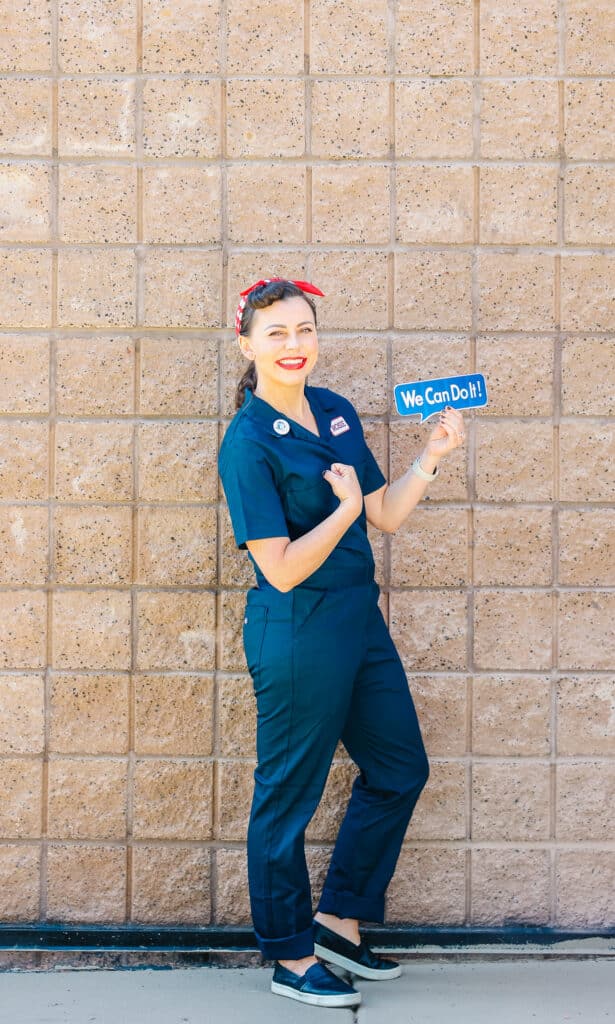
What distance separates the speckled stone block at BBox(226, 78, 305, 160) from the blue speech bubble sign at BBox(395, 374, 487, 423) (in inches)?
35.3

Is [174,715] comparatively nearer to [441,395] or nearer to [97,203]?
[441,395]

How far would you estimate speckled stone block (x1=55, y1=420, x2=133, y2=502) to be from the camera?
3367mm

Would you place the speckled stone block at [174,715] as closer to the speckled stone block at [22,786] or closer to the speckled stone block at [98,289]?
the speckled stone block at [22,786]

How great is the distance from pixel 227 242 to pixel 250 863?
1.81 m

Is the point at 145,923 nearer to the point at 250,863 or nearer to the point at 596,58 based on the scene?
the point at 250,863

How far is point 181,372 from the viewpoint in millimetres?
3363

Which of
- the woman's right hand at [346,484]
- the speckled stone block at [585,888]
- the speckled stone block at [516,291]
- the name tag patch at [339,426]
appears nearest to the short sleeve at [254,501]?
the woman's right hand at [346,484]

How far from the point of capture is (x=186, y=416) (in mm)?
3371

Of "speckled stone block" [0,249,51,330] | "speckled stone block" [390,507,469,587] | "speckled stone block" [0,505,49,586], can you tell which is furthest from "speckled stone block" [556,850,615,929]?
"speckled stone block" [0,249,51,330]

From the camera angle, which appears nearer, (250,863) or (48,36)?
(250,863)

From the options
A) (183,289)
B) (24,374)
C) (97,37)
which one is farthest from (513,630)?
(97,37)

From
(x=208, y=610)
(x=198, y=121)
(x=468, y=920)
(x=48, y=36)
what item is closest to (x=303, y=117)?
(x=198, y=121)

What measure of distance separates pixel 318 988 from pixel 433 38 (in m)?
2.76

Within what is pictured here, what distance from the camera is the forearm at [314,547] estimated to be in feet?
9.11
